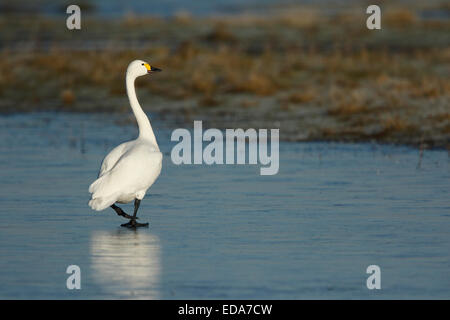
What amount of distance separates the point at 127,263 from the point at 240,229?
6.06 ft

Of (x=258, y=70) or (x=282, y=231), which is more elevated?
(x=258, y=70)

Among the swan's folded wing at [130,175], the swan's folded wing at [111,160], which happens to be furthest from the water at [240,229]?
the swan's folded wing at [111,160]

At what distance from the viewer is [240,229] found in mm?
10977

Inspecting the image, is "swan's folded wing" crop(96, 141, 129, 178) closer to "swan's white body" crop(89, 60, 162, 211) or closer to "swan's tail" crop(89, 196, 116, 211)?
"swan's white body" crop(89, 60, 162, 211)

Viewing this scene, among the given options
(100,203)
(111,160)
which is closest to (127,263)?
(100,203)

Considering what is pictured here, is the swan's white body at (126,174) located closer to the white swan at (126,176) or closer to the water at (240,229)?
the white swan at (126,176)

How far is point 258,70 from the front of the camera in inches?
1024

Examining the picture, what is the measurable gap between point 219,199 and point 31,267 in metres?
3.80

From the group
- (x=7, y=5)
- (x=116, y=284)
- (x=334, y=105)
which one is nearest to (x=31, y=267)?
(x=116, y=284)

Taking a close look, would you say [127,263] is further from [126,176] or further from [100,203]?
[126,176]

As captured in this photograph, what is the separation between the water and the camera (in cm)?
870

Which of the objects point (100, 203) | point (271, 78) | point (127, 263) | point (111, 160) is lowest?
point (127, 263)

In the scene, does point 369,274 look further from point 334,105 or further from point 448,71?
point 448,71

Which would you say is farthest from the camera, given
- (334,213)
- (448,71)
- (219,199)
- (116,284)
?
(448,71)
